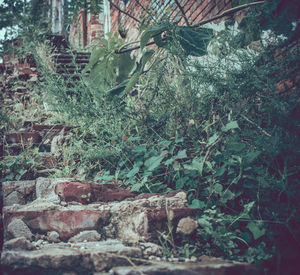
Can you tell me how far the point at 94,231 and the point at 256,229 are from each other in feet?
2.27

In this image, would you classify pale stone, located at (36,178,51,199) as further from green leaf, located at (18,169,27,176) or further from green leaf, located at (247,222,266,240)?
green leaf, located at (247,222,266,240)

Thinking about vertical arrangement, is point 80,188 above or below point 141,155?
below

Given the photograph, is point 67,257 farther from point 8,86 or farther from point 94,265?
point 8,86

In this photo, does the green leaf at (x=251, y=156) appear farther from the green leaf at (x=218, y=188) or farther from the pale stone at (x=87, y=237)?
the pale stone at (x=87, y=237)

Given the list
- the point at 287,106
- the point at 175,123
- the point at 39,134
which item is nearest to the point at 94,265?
the point at 175,123

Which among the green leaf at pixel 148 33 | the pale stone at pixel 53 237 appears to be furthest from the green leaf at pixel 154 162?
the green leaf at pixel 148 33

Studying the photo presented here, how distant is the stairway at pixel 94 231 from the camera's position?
2.88ft

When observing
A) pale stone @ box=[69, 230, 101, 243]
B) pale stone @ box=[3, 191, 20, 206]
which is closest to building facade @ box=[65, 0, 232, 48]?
pale stone @ box=[3, 191, 20, 206]

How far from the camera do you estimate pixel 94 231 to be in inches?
46.0

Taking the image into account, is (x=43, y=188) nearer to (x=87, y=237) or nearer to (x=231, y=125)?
(x=87, y=237)

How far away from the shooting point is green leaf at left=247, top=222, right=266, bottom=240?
102 cm

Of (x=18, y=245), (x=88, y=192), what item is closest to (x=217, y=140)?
(x=88, y=192)

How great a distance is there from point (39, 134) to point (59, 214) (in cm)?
135

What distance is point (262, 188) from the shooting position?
47.3 inches
